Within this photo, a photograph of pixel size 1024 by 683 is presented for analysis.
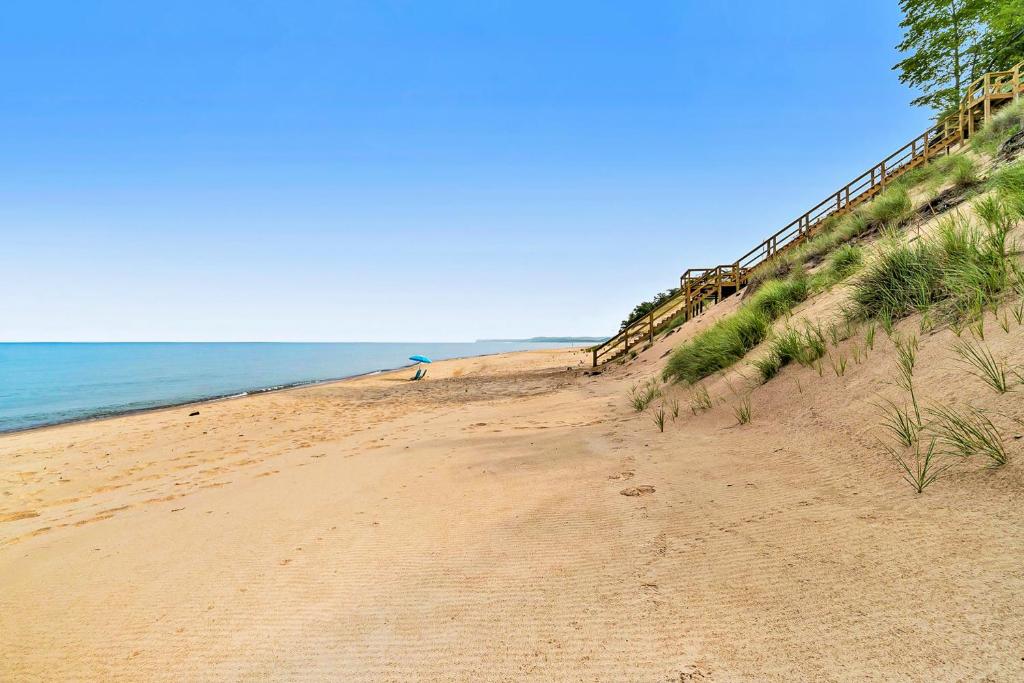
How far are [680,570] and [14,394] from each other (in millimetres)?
41173

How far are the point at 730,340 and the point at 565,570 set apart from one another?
743 cm

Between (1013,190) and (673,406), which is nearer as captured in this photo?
(1013,190)

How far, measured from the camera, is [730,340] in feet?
29.4

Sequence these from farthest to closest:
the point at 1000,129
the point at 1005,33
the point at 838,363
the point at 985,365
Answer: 1. the point at 1005,33
2. the point at 1000,129
3. the point at 838,363
4. the point at 985,365

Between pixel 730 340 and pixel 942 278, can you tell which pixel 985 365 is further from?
pixel 730 340

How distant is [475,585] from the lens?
8.82ft

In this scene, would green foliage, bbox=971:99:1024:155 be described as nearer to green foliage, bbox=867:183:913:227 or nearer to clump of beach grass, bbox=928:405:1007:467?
green foliage, bbox=867:183:913:227

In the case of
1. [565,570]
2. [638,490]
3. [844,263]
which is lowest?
[565,570]

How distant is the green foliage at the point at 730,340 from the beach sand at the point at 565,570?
112 inches

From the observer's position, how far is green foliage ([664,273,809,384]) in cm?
877

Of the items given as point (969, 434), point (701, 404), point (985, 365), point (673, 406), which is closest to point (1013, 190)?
point (985, 365)

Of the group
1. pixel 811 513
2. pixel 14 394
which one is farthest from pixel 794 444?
pixel 14 394

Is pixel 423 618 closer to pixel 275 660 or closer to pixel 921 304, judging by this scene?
pixel 275 660

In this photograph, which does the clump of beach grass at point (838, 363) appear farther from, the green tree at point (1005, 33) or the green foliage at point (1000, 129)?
the green tree at point (1005, 33)
